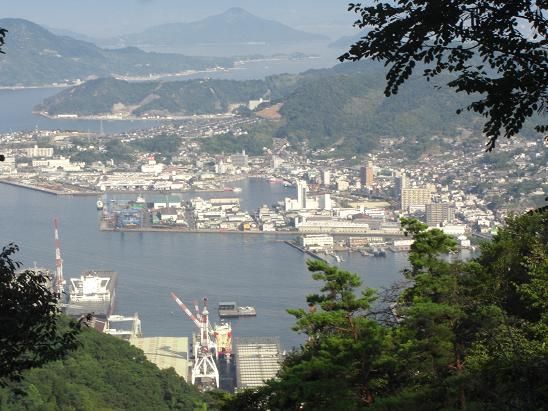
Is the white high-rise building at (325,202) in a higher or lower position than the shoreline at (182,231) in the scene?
higher

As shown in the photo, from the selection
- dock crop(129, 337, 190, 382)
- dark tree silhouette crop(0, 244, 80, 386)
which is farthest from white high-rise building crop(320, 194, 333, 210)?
dark tree silhouette crop(0, 244, 80, 386)

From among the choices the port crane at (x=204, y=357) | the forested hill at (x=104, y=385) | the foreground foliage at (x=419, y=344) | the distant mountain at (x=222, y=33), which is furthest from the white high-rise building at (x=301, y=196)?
the distant mountain at (x=222, y=33)

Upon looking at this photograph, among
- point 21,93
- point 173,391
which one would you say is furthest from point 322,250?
point 21,93

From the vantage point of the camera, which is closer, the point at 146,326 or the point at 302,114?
the point at 146,326

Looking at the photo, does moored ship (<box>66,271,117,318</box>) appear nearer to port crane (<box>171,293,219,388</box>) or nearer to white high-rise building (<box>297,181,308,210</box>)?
port crane (<box>171,293,219,388</box>)

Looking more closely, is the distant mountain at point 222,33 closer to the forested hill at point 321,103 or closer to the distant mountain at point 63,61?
the distant mountain at point 63,61

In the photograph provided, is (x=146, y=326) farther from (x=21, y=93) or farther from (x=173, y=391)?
(x=21, y=93)
